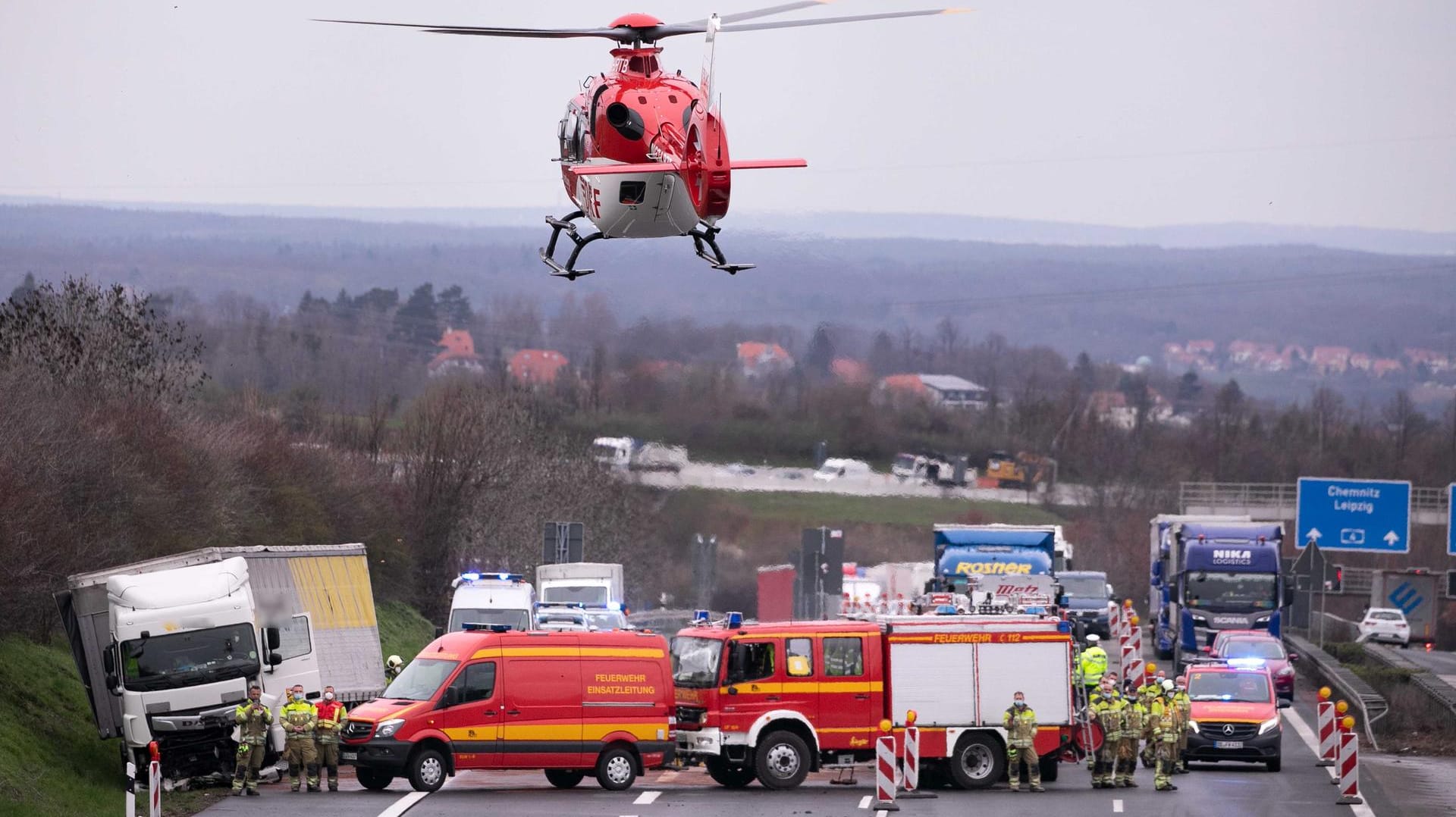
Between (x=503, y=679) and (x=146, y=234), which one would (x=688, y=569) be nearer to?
(x=503, y=679)

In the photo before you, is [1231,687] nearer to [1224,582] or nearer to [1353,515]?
[1224,582]

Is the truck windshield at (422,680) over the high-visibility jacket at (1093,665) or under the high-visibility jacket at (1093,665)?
over

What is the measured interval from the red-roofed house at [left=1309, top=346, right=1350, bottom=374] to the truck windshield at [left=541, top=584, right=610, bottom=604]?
96749 mm

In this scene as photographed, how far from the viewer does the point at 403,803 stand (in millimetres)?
22969

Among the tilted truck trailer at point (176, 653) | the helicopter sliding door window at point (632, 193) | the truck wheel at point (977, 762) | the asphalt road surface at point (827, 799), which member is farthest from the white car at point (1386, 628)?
the helicopter sliding door window at point (632, 193)

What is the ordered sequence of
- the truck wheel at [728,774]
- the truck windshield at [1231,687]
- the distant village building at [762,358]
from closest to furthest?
1. the truck wheel at [728,774]
2. the truck windshield at [1231,687]
3. the distant village building at [762,358]

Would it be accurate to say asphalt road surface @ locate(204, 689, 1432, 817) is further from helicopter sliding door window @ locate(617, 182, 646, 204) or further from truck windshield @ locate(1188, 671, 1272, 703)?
helicopter sliding door window @ locate(617, 182, 646, 204)

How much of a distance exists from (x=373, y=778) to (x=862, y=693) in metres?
6.86

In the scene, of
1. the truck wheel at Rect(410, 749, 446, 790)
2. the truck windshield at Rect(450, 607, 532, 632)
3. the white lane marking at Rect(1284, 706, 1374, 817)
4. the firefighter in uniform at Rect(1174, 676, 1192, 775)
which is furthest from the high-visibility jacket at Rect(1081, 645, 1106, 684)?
the truck windshield at Rect(450, 607, 532, 632)

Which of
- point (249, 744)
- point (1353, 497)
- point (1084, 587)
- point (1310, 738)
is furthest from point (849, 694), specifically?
point (1353, 497)

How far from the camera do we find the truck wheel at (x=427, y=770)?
79.9 feet

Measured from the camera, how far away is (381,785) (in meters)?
24.7

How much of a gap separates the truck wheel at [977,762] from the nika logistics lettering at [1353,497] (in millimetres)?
32551

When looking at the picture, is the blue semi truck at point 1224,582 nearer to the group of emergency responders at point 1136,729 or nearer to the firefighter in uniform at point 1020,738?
the group of emergency responders at point 1136,729
